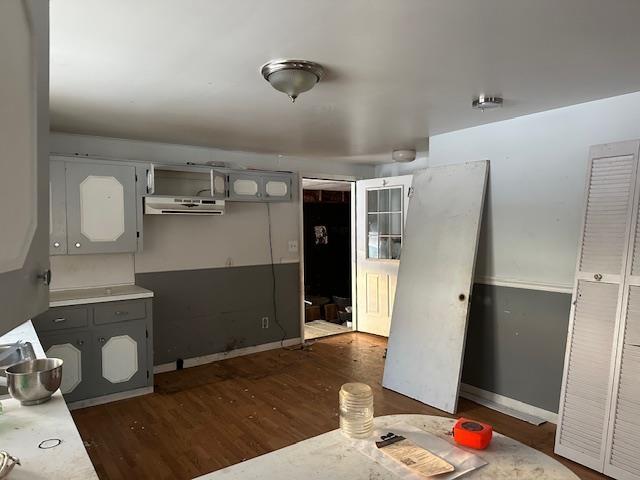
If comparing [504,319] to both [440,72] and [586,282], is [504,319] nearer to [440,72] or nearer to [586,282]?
[586,282]

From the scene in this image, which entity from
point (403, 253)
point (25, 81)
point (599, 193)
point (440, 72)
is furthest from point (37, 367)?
point (599, 193)

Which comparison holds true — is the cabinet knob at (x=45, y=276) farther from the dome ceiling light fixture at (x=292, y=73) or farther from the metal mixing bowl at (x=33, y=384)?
the dome ceiling light fixture at (x=292, y=73)

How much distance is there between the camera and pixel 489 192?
364cm

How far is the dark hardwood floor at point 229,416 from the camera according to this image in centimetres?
281

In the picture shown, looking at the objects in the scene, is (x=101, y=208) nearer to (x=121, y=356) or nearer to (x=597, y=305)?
(x=121, y=356)

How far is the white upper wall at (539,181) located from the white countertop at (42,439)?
10.3 feet

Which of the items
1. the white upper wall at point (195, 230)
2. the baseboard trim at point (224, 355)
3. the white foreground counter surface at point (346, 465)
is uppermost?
the white upper wall at point (195, 230)

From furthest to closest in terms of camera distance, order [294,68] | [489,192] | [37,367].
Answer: [489,192], [294,68], [37,367]

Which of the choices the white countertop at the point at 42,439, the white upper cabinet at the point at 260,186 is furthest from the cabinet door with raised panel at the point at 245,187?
the white countertop at the point at 42,439

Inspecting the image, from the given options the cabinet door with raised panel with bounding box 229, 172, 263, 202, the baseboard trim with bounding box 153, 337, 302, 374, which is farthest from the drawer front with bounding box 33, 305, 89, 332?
the cabinet door with raised panel with bounding box 229, 172, 263, 202

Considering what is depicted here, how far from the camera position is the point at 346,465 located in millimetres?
1407

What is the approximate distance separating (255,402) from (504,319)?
218cm

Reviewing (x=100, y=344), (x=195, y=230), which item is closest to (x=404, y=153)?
(x=195, y=230)

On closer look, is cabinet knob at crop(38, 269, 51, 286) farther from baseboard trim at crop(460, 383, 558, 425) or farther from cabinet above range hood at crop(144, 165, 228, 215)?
baseboard trim at crop(460, 383, 558, 425)
